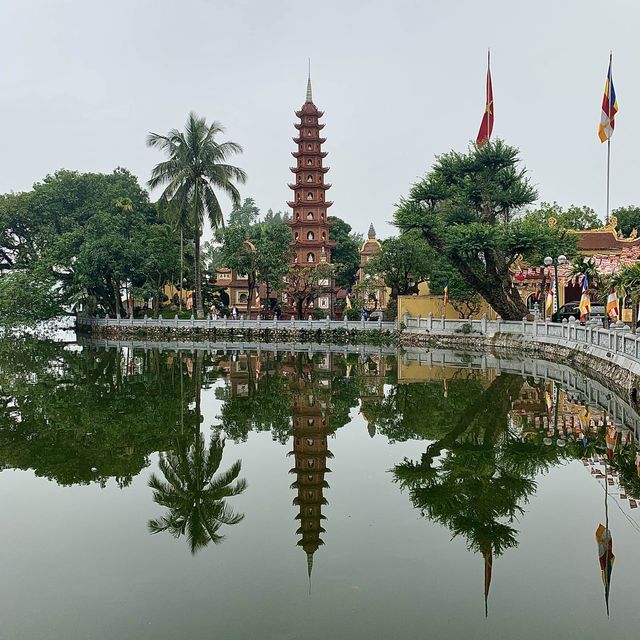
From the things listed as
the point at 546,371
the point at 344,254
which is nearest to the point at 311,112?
the point at 344,254

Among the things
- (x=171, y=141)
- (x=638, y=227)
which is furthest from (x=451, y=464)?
(x=638, y=227)

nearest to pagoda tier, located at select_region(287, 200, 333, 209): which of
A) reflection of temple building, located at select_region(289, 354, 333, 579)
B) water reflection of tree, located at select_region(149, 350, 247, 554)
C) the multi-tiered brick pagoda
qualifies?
the multi-tiered brick pagoda

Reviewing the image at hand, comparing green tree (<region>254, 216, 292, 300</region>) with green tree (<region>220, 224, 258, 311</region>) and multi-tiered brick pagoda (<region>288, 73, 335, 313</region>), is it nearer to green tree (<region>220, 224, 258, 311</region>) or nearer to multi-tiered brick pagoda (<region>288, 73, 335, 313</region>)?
green tree (<region>220, 224, 258, 311</region>)

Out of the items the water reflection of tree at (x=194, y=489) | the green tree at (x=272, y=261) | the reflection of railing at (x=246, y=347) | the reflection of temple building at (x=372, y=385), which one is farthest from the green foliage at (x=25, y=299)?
the water reflection of tree at (x=194, y=489)

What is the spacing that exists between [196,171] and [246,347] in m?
11.1

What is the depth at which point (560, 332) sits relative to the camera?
78.8 ft

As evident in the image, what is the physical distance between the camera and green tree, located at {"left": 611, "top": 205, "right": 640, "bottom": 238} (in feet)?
155

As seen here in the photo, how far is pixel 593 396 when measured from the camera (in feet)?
48.9

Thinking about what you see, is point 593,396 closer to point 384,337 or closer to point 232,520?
point 232,520

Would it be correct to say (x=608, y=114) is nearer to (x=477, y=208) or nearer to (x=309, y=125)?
(x=477, y=208)

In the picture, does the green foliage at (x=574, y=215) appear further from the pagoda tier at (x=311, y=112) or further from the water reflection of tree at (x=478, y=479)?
the water reflection of tree at (x=478, y=479)

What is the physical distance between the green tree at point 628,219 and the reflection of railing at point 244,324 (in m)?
22.3

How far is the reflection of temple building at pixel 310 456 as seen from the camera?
6824mm

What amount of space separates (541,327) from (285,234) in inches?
821
